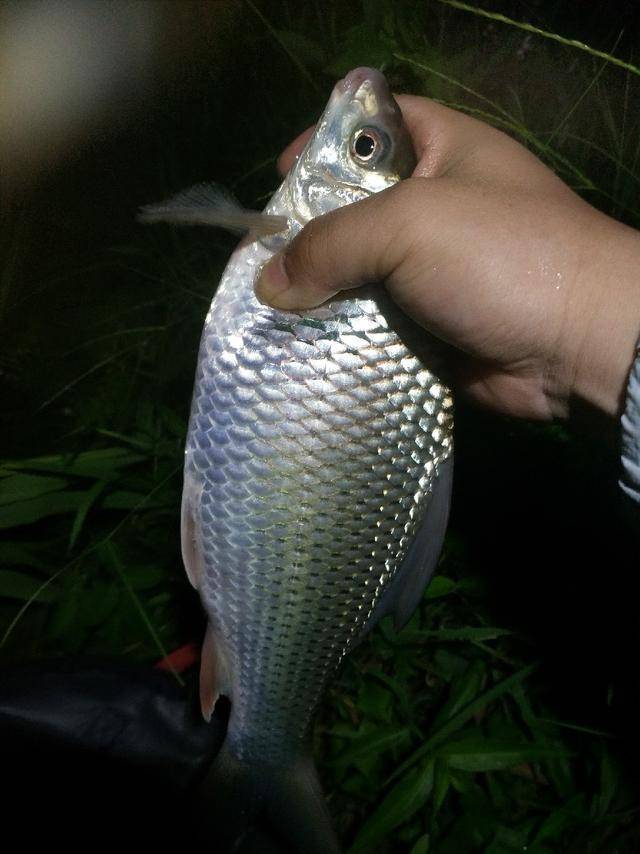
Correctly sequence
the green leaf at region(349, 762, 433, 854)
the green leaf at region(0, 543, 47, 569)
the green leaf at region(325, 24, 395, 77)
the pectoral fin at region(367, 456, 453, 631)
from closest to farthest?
the pectoral fin at region(367, 456, 453, 631) → the green leaf at region(325, 24, 395, 77) → the green leaf at region(349, 762, 433, 854) → the green leaf at region(0, 543, 47, 569)

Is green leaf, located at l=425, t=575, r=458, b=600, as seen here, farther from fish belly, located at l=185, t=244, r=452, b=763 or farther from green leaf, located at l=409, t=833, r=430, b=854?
fish belly, located at l=185, t=244, r=452, b=763

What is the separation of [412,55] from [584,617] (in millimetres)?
1808

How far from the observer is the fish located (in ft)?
3.98

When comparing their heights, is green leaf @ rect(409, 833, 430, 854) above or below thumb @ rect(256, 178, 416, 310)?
below

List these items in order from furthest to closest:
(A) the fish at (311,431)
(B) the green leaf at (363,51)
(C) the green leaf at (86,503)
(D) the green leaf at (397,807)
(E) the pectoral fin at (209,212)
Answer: (C) the green leaf at (86,503) → (D) the green leaf at (397,807) → (B) the green leaf at (363,51) → (A) the fish at (311,431) → (E) the pectoral fin at (209,212)

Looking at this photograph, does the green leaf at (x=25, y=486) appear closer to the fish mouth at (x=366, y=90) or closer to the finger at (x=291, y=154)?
the finger at (x=291, y=154)

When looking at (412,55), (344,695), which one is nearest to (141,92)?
(412,55)

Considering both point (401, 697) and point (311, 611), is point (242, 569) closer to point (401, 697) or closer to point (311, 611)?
point (311, 611)

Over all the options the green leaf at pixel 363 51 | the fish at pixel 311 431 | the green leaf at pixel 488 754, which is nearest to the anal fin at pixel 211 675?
the fish at pixel 311 431

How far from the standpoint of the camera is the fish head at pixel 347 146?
1201 millimetres

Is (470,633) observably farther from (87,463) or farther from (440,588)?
(87,463)

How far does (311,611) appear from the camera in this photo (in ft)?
4.34

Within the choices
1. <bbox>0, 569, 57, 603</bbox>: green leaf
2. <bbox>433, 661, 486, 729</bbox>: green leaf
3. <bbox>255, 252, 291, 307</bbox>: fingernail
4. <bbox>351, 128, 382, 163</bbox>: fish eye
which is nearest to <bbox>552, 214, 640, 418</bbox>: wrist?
<bbox>351, 128, 382, 163</bbox>: fish eye

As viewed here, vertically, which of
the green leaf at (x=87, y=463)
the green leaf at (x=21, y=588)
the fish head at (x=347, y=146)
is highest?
the fish head at (x=347, y=146)
